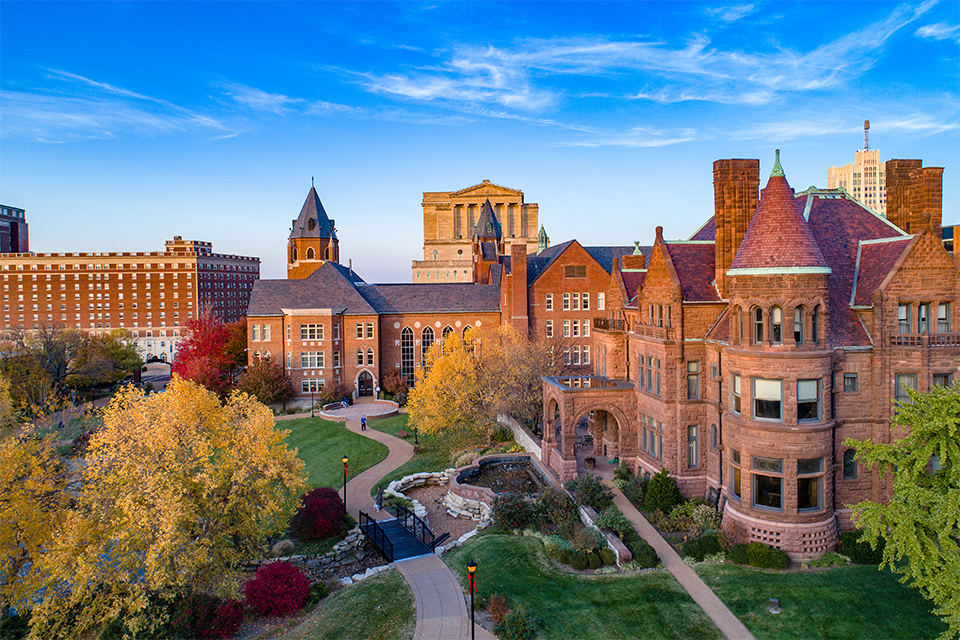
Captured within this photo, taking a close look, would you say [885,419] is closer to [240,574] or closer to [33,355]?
[240,574]

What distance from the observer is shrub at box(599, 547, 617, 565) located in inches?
864

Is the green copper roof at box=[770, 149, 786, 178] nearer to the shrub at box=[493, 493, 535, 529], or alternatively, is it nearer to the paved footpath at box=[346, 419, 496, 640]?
the shrub at box=[493, 493, 535, 529]

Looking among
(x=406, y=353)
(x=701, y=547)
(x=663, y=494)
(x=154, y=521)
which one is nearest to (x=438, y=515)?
(x=663, y=494)

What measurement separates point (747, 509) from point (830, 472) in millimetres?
3384

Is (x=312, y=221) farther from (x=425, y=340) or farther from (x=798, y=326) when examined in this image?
(x=798, y=326)

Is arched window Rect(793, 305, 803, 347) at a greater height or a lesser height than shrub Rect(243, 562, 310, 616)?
greater

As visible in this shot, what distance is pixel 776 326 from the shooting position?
72.1 feet

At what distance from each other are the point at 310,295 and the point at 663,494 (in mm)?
45236

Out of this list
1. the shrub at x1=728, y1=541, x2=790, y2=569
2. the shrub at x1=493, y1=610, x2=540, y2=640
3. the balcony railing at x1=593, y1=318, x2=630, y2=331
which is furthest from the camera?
the balcony railing at x1=593, y1=318, x2=630, y2=331

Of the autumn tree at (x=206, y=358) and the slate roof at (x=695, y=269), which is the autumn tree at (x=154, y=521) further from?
the autumn tree at (x=206, y=358)

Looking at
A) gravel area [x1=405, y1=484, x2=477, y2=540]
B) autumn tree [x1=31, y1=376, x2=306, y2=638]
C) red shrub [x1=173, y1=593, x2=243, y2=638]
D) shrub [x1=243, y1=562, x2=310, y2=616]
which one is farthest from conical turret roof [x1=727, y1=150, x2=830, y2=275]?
red shrub [x1=173, y1=593, x2=243, y2=638]

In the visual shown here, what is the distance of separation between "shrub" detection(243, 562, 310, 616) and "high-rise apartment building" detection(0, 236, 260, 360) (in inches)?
4363

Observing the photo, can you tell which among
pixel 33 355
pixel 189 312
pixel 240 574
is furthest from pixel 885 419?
pixel 189 312

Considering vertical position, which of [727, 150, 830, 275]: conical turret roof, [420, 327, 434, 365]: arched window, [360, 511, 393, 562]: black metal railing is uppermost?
[727, 150, 830, 275]: conical turret roof
